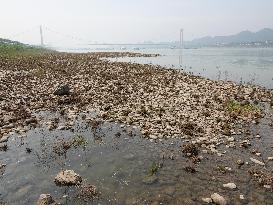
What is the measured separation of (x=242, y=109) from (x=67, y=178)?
1391cm

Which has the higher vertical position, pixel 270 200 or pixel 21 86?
pixel 21 86

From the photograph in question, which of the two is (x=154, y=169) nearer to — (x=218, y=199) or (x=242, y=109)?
(x=218, y=199)

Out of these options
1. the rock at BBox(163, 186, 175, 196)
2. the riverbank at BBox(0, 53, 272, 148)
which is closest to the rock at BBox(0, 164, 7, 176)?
the riverbank at BBox(0, 53, 272, 148)

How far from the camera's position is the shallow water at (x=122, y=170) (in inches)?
444

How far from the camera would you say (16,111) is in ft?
69.8

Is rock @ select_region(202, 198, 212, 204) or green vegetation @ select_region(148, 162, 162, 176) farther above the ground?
green vegetation @ select_region(148, 162, 162, 176)

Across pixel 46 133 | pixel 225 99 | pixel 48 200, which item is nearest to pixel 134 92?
pixel 225 99

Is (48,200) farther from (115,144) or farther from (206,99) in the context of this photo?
(206,99)

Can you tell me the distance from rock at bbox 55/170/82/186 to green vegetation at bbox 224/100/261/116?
12.3 metres

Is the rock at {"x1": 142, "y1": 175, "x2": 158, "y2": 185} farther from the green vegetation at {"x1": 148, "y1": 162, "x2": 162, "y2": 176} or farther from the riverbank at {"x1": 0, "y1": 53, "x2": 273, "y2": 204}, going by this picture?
the green vegetation at {"x1": 148, "y1": 162, "x2": 162, "y2": 176}

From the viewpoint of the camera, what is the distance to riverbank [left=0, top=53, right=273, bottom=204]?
A: 41.9 ft

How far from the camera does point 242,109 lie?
71.9 ft

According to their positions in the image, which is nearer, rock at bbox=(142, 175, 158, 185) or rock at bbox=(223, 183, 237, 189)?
rock at bbox=(223, 183, 237, 189)

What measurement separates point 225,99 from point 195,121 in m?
6.52
